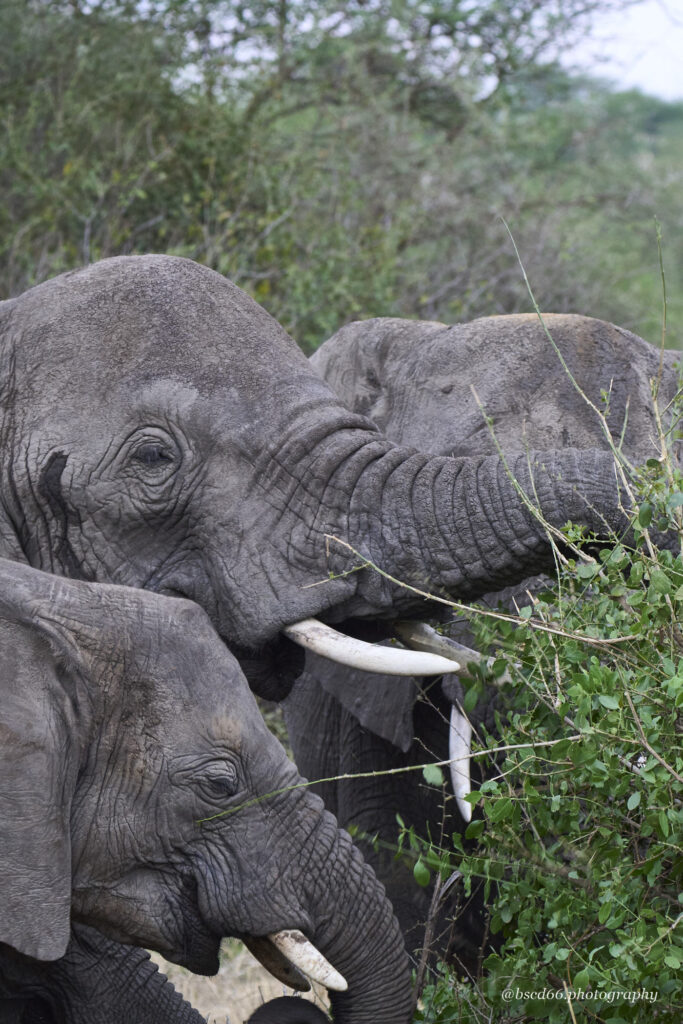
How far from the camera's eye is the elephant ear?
215cm

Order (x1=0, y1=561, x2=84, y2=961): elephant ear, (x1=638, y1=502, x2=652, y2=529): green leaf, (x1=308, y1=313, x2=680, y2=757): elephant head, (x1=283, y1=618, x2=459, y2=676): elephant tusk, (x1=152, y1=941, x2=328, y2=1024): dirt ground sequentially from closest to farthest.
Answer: (x1=0, y1=561, x2=84, y2=961): elephant ear < (x1=638, y1=502, x2=652, y2=529): green leaf < (x1=283, y1=618, x2=459, y2=676): elephant tusk < (x1=308, y1=313, x2=680, y2=757): elephant head < (x1=152, y1=941, x2=328, y2=1024): dirt ground

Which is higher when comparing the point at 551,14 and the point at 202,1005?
the point at 551,14

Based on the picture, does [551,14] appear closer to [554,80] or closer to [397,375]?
[554,80]

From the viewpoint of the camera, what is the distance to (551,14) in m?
9.25

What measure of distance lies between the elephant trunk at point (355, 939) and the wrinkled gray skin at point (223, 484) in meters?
0.49

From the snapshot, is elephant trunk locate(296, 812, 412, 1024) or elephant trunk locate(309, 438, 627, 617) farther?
elephant trunk locate(309, 438, 627, 617)

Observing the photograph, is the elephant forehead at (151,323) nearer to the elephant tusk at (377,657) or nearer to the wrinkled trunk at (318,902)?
the elephant tusk at (377,657)

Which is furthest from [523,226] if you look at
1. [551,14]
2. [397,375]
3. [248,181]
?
[397,375]

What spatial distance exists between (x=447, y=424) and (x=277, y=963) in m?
1.25

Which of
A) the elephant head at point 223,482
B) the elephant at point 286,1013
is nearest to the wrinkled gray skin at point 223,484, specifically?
the elephant head at point 223,482

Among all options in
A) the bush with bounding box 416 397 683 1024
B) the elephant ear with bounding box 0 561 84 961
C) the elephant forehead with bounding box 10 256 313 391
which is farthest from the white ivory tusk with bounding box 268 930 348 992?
the elephant forehead with bounding box 10 256 313 391

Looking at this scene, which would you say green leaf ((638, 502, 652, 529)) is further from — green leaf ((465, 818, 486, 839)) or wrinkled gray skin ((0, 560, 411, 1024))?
wrinkled gray skin ((0, 560, 411, 1024))

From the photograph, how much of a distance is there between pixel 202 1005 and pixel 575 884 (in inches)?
58.5

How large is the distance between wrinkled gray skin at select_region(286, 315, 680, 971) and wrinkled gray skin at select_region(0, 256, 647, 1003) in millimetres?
322
